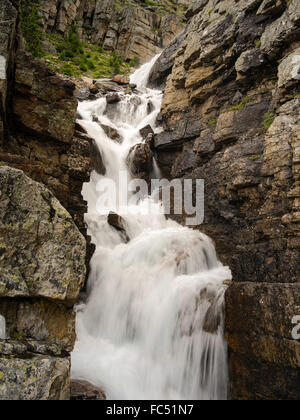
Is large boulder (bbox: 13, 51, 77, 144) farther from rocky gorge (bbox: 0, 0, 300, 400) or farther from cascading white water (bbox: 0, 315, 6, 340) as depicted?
cascading white water (bbox: 0, 315, 6, 340)

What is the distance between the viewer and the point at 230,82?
43.9 ft

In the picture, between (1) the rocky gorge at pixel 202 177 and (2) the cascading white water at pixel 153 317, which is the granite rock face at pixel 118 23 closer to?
(1) the rocky gorge at pixel 202 177

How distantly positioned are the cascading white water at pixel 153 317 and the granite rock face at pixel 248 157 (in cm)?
69

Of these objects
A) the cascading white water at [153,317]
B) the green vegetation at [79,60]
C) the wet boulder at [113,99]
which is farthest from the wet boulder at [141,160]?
the green vegetation at [79,60]

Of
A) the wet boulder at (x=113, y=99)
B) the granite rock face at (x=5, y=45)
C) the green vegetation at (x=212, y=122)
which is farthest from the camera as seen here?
the wet boulder at (x=113, y=99)

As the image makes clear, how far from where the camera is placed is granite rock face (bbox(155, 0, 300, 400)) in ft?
19.0

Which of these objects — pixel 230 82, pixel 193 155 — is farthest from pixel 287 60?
pixel 193 155

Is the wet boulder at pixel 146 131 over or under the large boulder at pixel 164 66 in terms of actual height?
under

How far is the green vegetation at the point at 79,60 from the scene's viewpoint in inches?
1273

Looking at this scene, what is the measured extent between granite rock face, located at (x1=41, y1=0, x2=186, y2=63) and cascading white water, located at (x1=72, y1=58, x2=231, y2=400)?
3765 centimetres

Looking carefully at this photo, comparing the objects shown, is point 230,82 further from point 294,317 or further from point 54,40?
point 54,40

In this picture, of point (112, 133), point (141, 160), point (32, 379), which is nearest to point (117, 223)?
point (141, 160)

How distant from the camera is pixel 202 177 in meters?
13.0

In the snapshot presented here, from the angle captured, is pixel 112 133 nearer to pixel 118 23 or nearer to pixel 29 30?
pixel 29 30
